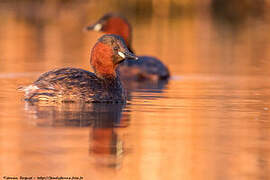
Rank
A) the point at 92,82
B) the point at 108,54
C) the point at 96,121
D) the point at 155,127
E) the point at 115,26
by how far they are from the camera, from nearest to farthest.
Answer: the point at 155,127 < the point at 96,121 < the point at 92,82 < the point at 108,54 < the point at 115,26

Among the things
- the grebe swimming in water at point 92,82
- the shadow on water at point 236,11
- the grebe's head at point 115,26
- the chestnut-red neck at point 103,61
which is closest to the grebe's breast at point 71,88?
the grebe swimming in water at point 92,82

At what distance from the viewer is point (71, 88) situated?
10281mm

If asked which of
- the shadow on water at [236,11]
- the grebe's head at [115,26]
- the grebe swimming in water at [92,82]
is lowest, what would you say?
the grebe swimming in water at [92,82]

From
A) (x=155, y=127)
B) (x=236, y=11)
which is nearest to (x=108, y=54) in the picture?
(x=155, y=127)

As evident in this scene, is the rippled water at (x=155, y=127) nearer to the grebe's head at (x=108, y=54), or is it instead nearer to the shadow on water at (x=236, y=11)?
the grebe's head at (x=108, y=54)

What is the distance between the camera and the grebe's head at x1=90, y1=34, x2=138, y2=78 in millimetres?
10758

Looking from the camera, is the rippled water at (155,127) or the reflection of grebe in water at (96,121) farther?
the reflection of grebe in water at (96,121)

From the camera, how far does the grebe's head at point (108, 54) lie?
10.8 meters

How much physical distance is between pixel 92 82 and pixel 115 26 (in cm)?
603

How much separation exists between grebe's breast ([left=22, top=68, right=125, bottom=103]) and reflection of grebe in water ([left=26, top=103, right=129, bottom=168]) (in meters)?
0.12

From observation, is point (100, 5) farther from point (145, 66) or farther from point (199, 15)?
point (145, 66)

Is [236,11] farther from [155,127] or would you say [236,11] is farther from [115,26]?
[155,127]

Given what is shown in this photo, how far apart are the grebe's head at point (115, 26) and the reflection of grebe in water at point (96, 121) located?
5929mm

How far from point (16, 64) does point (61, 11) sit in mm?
26550
